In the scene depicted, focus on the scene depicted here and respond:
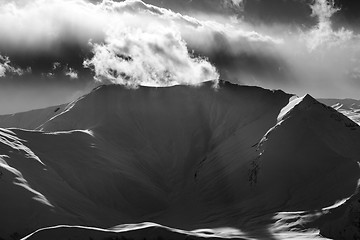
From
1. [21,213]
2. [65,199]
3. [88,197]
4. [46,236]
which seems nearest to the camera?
[46,236]

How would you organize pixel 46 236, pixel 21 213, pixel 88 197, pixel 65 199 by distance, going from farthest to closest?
pixel 88 197 → pixel 65 199 → pixel 21 213 → pixel 46 236

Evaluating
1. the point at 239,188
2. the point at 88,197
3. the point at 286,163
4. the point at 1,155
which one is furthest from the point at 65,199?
the point at 286,163

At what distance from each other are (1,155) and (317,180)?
97.0 meters

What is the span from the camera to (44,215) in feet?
525

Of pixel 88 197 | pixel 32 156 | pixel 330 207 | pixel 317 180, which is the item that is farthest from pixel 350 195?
pixel 32 156

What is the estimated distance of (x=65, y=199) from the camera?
178375 mm

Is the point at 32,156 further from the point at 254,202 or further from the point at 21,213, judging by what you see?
the point at 254,202

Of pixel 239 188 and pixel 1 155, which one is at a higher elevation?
pixel 1 155

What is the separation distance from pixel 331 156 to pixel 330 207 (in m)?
34.9

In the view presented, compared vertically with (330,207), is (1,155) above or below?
above

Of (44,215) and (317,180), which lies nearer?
(44,215)

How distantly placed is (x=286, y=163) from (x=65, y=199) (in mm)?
71610

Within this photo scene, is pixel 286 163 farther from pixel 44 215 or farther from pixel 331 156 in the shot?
pixel 44 215

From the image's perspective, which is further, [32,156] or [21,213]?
[32,156]
